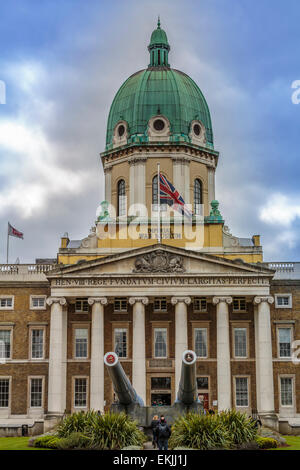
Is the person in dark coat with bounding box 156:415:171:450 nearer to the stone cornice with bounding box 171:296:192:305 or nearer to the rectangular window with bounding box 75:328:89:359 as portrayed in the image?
the stone cornice with bounding box 171:296:192:305

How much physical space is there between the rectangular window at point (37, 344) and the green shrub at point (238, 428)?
2863 centimetres

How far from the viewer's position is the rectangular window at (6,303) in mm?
63250

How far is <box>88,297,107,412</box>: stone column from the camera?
187ft

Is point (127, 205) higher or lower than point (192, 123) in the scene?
lower

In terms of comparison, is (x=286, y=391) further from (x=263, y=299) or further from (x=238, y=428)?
(x=238, y=428)

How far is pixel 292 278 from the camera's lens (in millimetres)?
62938

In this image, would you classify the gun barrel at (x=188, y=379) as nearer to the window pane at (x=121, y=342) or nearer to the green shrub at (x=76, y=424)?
the green shrub at (x=76, y=424)

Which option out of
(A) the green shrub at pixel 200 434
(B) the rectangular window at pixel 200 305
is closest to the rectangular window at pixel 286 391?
(B) the rectangular window at pixel 200 305

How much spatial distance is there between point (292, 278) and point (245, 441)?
2869 centimetres

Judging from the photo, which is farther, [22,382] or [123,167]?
[123,167]

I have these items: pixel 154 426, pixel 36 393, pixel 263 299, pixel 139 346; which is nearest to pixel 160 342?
pixel 139 346

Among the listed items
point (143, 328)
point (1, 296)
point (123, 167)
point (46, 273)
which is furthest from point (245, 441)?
point (123, 167)

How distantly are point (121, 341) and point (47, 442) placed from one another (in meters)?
22.8
